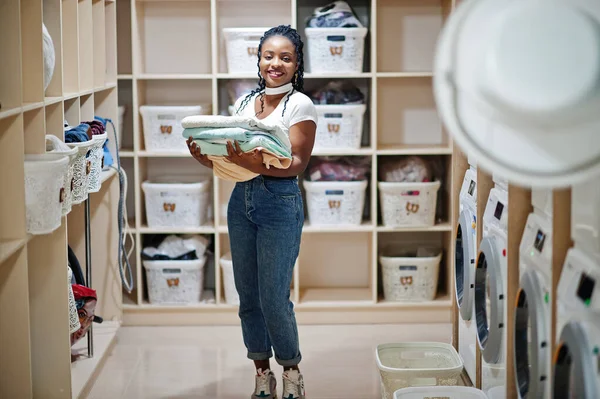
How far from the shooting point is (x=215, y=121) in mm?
3141

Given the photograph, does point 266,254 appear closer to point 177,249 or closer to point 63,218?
point 63,218

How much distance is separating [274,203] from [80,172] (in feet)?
2.49

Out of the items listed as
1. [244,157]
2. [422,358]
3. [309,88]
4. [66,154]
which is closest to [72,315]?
[66,154]

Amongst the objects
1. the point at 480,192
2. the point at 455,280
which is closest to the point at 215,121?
the point at 480,192

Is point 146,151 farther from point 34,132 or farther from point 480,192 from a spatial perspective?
point 480,192

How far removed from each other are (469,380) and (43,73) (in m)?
2.07

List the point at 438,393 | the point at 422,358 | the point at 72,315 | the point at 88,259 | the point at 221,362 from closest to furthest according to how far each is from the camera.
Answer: the point at 438,393 → the point at 72,315 → the point at 422,358 → the point at 88,259 → the point at 221,362

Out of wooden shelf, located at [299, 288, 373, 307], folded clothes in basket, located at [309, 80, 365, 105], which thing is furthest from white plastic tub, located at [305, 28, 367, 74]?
wooden shelf, located at [299, 288, 373, 307]

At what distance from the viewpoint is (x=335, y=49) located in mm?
4719

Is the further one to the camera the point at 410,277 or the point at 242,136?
the point at 410,277

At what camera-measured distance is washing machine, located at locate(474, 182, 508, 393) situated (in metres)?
3.05

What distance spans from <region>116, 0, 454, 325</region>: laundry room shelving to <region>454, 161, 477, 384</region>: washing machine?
1016mm

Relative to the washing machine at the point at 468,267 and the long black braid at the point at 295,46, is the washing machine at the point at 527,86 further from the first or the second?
the washing machine at the point at 468,267

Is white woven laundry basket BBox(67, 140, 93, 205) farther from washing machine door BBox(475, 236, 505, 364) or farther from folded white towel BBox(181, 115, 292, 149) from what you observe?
washing machine door BBox(475, 236, 505, 364)
